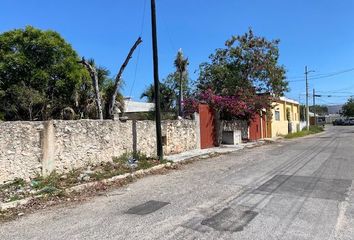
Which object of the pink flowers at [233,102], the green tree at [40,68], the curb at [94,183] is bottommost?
the curb at [94,183]

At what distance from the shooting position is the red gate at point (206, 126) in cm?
2476

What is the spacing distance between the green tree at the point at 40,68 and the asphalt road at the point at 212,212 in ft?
44.9

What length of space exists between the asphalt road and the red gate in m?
A: 11.6

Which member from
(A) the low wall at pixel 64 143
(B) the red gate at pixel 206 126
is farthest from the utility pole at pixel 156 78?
(B) the red gate at pixel 206 126

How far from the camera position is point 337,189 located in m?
10.7

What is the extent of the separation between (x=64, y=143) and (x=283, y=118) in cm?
4081

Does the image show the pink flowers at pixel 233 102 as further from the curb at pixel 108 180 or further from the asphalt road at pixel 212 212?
the asphalt road at pixel 212 212

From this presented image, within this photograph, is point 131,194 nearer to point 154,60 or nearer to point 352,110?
point 154,60

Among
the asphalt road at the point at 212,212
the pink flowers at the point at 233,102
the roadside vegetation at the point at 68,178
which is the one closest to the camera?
the asphalt road at the point at 212,212

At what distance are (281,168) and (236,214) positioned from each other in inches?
296

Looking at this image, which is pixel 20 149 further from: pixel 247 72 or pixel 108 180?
pixel 247 72

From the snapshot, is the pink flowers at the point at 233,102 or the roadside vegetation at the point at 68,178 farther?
the pink flowers at the point at 233,102

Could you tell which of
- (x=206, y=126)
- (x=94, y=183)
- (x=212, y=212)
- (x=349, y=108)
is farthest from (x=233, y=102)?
(x=349, y=108)

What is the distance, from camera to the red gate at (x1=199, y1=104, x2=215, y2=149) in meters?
24.8
